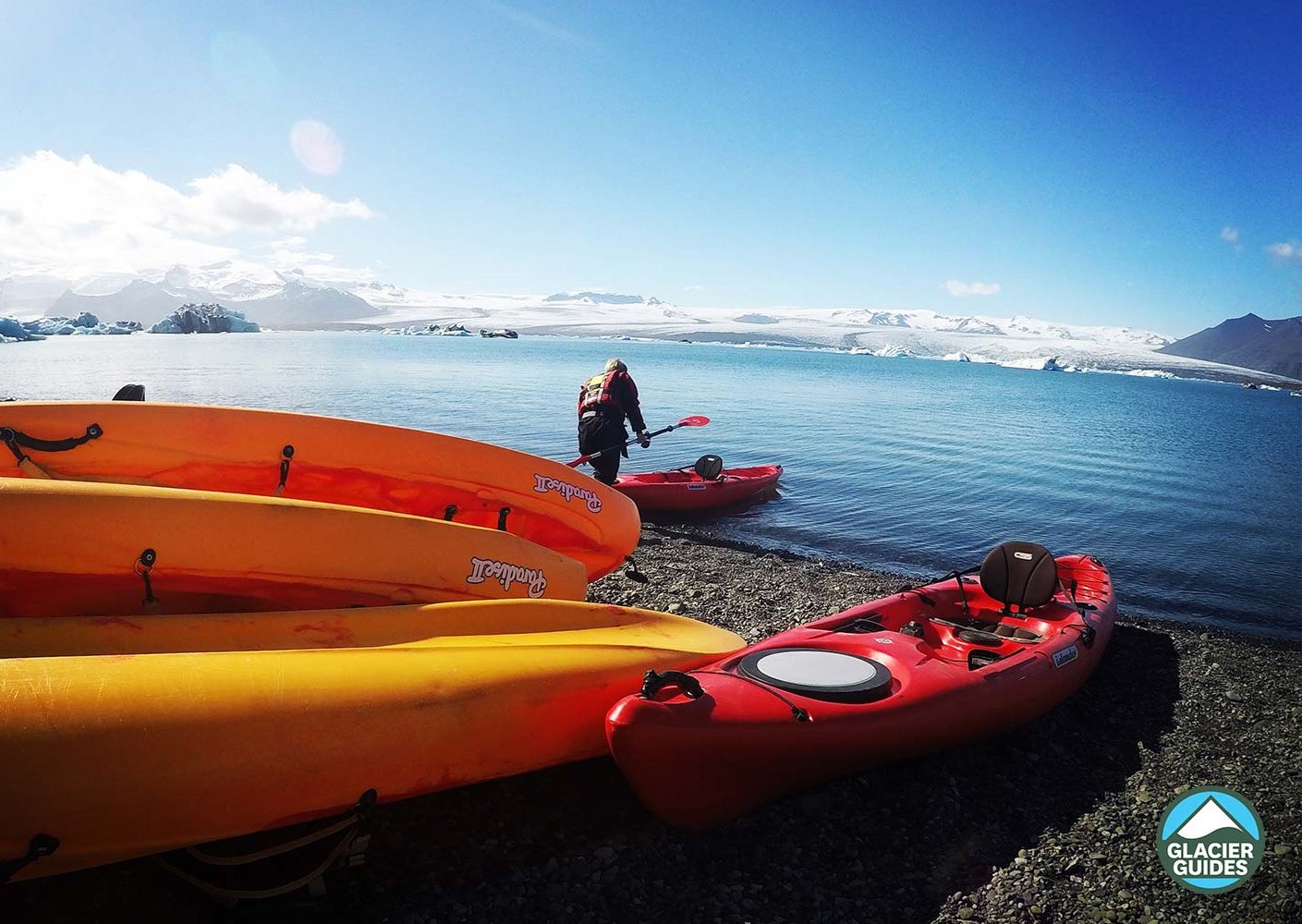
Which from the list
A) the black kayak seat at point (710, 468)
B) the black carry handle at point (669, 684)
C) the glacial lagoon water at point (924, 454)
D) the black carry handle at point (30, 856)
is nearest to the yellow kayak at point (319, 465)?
the black carry handle at point (669, 684)

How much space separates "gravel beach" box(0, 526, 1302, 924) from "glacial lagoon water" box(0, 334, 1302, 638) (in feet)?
14.3

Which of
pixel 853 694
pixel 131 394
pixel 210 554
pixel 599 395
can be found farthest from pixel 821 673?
pixel 599 395

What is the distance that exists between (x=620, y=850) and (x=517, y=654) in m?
1.01

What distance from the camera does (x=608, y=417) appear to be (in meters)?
9.41

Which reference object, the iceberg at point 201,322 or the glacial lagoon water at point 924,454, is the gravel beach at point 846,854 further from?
the iceberg at point 201,322

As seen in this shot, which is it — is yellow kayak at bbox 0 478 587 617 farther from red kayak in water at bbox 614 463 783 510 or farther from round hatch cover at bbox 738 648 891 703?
red kayak in water at bbox 614 463 783 510

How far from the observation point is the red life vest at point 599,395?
940cm

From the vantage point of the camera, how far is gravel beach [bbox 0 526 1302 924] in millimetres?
2912

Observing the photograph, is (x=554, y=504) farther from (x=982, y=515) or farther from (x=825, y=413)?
(x=825, y=413)

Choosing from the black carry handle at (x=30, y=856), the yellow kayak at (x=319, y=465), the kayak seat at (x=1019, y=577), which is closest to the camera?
the black carry handle at (x=30, y=856)

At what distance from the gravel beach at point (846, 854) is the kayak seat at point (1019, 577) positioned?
3.47 feet

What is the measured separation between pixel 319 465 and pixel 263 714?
2767 mm

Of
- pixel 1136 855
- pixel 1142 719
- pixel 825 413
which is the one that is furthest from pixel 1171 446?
pixel 1136 855

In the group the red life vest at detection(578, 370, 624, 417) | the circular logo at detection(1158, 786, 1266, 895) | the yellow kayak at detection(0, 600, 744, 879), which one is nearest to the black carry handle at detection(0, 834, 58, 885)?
the yellow kayak at detection(0, 600, 744, 879)
